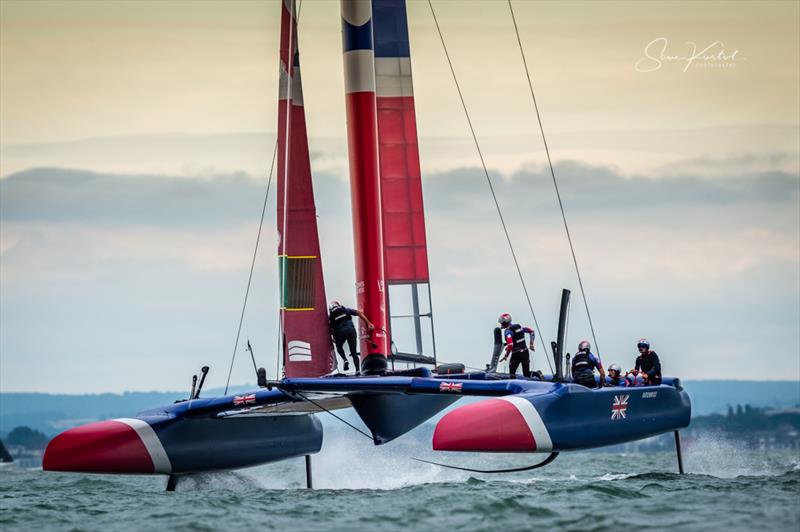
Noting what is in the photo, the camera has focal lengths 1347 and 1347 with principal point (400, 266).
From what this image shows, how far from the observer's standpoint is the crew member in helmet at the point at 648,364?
1666 centimetres

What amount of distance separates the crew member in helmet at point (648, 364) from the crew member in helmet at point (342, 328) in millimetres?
3866

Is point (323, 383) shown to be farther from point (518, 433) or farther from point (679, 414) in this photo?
point (679, 414)

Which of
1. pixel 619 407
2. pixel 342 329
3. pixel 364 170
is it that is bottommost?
pixel 619 407

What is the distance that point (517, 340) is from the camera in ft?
49.4

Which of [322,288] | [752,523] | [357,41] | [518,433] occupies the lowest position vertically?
[752,523]

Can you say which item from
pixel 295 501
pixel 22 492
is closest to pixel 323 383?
pixel 295 501

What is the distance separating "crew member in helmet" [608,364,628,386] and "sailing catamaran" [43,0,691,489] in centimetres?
40

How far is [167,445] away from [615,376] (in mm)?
5333

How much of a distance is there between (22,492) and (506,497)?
6853 mm

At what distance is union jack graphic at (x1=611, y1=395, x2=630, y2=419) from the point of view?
564 inches

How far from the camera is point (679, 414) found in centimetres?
1653

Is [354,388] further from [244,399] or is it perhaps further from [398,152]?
[398,152]

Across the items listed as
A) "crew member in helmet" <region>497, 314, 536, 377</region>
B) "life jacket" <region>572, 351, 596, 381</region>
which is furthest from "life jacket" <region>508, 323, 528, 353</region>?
"life jacket" <region>572, 351, 596, 381</region>

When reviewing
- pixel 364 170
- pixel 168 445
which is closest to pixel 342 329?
pixel 364 170
